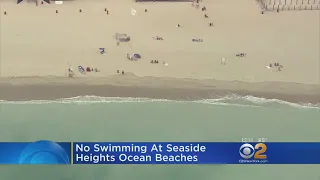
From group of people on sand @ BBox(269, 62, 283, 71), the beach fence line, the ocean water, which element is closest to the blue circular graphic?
the ocean water

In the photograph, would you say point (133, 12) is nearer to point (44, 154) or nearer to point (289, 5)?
point (289, 5)

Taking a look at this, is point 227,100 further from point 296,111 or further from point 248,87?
point 296,111

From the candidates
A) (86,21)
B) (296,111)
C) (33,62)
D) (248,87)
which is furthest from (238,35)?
(33,62)

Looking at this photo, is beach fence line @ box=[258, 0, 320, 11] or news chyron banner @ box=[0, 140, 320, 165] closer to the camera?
news chyron banner @ box=[0, 140, 320, 165]

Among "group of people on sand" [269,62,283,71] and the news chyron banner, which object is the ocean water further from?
"group of people on sand" [269,62,283,71]

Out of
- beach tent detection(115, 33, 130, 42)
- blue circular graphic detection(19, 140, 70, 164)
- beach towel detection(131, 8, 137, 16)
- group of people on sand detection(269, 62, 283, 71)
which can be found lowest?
blue circular graphic detection(19, 140, 70, 164)

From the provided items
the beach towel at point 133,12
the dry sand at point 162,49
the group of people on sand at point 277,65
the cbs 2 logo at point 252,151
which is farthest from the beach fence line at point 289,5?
the cbs 2 logo at point 252,151

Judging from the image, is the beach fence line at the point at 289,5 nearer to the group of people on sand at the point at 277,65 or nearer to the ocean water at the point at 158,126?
the group of people on sand at the point at 277,65
